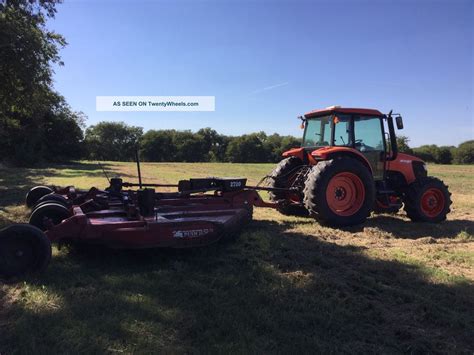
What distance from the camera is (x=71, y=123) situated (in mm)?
49688

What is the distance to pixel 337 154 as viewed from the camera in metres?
8.05

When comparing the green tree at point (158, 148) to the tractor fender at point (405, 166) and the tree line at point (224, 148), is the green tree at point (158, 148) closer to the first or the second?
the tree line at point (224, 148)

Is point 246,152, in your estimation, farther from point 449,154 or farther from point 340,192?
point 340,192

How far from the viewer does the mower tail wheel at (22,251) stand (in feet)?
13.8

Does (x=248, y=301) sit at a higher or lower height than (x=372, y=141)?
lower

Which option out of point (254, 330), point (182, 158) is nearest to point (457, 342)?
point (254, 330)

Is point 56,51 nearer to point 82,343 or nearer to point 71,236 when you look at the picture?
point 71,236

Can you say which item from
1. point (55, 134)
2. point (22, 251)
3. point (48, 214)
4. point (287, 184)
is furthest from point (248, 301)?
point (55, 134)

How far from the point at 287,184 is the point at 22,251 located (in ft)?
18.4

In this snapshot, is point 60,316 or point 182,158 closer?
point 60,316

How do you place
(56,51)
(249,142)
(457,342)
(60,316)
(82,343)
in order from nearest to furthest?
(82,343), (457,342), (60,316), (56,51), (249,142)

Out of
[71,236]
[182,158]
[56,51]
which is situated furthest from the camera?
[182,158]

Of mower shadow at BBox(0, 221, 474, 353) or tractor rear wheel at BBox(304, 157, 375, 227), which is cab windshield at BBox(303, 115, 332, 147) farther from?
mower shadow at BBox(0, 221, 474, 353)

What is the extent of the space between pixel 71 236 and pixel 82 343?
1940 mm
